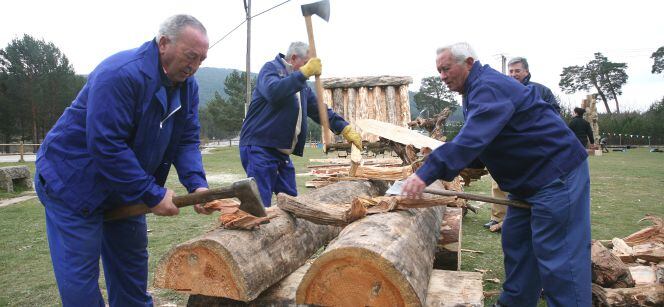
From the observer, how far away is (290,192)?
4473 millimetres

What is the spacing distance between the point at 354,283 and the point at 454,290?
77cm

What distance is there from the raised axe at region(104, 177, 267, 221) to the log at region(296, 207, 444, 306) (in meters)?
0.45

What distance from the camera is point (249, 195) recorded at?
2379 millimetres

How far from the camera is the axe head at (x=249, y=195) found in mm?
2326

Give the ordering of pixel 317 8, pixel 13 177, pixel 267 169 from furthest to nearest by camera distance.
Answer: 1. pixel 13 177
2. pixel 317 8
3. pixel 267 169

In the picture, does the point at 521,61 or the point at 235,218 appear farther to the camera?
the point at 521,61

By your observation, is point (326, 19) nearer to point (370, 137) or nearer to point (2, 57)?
point (370, 137)

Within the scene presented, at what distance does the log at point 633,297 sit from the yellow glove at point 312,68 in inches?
110

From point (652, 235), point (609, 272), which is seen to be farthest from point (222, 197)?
point (652, 235)

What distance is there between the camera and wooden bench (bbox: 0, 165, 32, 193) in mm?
10445

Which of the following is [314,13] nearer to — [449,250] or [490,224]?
[449,250]

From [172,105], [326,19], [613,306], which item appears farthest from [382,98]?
[172,105]

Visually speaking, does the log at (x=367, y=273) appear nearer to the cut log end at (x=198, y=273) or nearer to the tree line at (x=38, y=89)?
the cut log end at (x=198, y=273)

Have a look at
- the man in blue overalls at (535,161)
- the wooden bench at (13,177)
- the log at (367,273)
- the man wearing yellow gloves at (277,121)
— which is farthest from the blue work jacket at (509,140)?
the wooden bench at (13,177)
